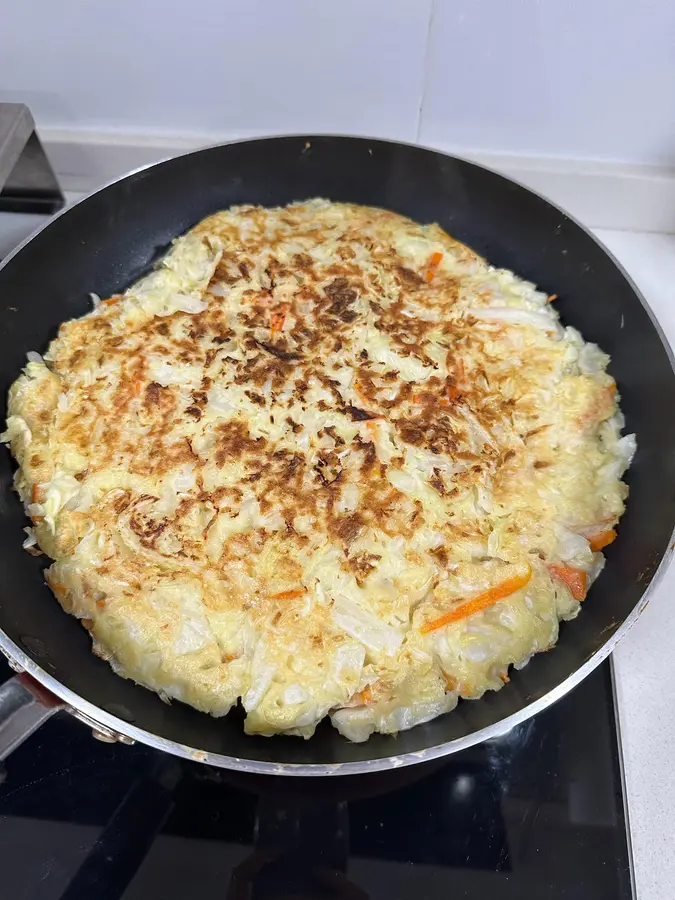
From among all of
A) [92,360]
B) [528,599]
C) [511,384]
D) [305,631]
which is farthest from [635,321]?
[92,360]

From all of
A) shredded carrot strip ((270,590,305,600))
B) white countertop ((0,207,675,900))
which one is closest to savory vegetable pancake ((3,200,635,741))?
shredded carrot strip ((270,590,305,600))

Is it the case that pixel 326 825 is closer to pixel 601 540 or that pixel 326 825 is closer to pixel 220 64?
pixel 601 540

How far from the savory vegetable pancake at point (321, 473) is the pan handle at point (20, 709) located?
198 mm

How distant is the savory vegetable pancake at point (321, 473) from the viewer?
1.43 metres

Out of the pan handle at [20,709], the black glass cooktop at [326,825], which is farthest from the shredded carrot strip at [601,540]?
the pan handle at [20,709]

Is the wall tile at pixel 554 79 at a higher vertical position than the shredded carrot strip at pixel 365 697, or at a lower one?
higher

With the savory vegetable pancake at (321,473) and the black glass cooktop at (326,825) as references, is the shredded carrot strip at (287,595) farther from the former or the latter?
the black glass cooktop at (326,825)

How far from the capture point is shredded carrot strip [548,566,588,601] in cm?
153

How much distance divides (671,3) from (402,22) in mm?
714

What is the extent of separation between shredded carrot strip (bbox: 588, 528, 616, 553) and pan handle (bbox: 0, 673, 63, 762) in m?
1.21

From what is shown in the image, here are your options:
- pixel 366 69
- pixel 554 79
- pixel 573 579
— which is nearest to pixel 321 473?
pixel 573 579

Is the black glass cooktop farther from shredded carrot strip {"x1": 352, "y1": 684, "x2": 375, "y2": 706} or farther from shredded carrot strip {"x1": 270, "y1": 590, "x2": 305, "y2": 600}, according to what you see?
shredded carrot strip {"x1": 270, "y1": 590, "x2": 305, "y2": 600}

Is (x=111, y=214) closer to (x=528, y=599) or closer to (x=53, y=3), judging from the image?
(x=53, y=3)

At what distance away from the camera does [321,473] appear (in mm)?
Result: 1604
